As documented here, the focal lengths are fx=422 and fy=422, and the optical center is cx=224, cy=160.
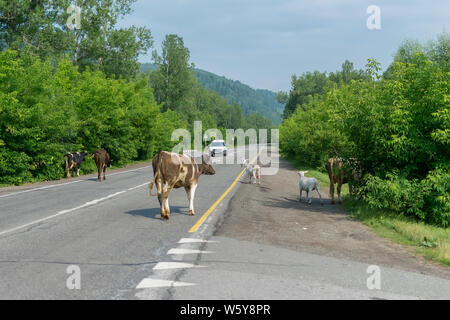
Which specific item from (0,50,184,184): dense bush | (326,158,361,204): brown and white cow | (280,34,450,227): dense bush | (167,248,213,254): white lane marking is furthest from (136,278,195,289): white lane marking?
(0,50,184,184): dense bush

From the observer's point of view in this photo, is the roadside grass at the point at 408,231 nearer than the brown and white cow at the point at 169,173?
Yes

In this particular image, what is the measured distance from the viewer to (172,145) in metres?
54.3

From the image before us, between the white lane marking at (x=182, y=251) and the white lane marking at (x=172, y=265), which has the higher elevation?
the white lane marking at (x=172, y=265)

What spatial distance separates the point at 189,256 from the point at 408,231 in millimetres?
5617

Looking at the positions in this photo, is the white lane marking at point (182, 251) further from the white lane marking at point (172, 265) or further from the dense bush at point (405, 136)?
the dense bush at point (405, 136)

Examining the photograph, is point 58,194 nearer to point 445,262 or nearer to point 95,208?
point 95,208

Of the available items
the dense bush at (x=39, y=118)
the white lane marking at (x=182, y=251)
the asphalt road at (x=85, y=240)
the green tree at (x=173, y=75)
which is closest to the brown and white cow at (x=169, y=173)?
the asphalt road at (x=85, y=240)

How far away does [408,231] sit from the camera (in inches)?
385

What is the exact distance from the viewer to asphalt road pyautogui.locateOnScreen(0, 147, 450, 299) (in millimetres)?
5238

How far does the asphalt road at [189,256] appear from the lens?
5238mm

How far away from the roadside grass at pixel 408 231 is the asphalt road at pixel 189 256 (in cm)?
53

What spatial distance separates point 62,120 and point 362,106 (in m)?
16.2

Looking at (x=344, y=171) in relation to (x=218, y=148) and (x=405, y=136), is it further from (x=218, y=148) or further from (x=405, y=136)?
(x=218, y=148)

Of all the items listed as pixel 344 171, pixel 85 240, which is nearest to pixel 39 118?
pixel 85 240
